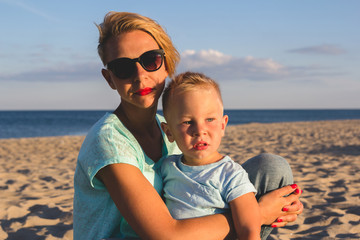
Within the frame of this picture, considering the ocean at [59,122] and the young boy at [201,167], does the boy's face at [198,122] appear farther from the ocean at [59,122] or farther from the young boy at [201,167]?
the ocean at [59,122]

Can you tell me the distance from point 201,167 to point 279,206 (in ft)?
1.67

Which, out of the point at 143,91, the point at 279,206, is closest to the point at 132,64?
the point at 143,91

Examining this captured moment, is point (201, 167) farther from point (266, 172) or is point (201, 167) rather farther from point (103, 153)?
point (103, 153)

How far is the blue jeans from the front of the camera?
195 centimetres

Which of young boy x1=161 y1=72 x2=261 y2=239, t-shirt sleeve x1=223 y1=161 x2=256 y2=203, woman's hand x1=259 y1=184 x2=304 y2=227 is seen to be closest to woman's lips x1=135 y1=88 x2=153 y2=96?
young boy x1=161 y1=72 x2=261 y2=239

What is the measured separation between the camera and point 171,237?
1507mm

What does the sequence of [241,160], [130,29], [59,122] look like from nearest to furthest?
1. [130,29]
2. [241,160]
3. [59,122]

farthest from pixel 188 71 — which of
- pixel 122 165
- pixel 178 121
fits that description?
pixel 122 165

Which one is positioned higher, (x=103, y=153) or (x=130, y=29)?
(x=130, y=29)

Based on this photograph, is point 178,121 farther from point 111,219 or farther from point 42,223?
point 42,223

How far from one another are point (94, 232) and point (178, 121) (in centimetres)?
72

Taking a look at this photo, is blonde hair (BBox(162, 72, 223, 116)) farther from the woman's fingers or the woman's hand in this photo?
the woman's fingers

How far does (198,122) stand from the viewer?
1772mm

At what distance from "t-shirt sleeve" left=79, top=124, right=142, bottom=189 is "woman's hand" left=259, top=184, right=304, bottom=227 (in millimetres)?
705
